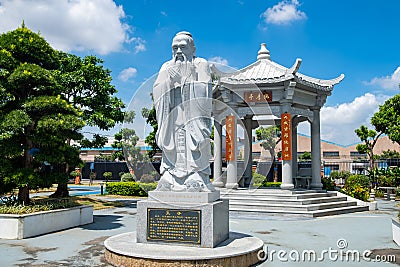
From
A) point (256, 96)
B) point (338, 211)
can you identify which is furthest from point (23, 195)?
point (338, 211)

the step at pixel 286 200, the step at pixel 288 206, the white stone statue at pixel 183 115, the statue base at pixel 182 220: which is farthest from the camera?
the step at pixel 286 200

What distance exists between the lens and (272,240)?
7.70 m

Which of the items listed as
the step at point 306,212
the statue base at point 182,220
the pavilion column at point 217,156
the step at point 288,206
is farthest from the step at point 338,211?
the statue base at point 182,220

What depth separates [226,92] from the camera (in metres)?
13.8

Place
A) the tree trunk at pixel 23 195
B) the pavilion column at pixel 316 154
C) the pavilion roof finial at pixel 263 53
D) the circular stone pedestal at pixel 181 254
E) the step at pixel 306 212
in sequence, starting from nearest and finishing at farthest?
the circular stone pedestal at pixel 181 254
the tree trunk at pixel 23 195
the step at pixel 306 212
the pavilion column at pixel 316 154
the pavilion roof finial at pixel 263 53

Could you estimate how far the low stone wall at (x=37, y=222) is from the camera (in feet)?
25.5

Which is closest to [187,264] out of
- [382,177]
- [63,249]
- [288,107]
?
[63,249]

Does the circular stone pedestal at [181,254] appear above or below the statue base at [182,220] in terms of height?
below

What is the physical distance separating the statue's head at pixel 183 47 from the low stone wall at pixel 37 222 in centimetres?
489

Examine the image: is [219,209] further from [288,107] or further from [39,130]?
[288,107]

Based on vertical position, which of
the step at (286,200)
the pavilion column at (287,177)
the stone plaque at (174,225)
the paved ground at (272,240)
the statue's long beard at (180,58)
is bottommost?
the paved ground at (272,240)

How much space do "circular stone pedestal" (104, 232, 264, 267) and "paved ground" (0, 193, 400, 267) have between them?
0.35 m

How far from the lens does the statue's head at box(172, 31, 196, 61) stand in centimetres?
641

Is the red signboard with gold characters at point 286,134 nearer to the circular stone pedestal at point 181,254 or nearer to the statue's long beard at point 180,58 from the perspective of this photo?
the circular stone pedestal at point 181,254
